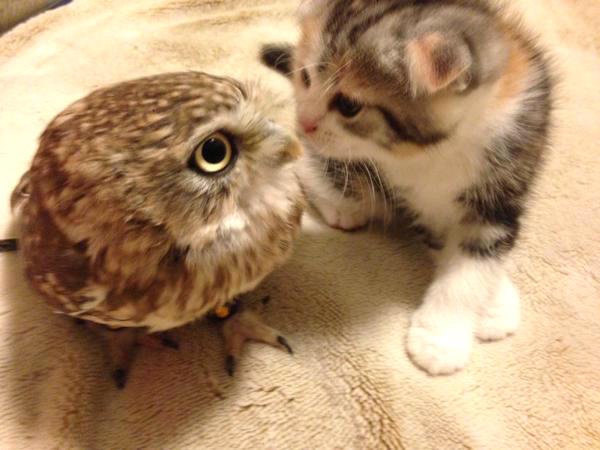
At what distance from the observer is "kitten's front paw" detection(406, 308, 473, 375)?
0.89 metres

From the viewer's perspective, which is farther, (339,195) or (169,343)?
(339,195)

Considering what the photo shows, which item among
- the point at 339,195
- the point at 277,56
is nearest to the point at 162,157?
the point at 339,195

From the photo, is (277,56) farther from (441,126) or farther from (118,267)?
(118,267)

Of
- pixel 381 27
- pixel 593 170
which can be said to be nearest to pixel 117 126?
pixel 381 27

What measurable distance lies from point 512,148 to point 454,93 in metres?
0.22

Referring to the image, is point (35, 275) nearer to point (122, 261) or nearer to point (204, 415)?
point (122, 261)

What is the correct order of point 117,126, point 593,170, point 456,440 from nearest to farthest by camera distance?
point 117,126, point 456,440, point 593,170

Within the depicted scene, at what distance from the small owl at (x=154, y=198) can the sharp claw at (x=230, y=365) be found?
18 cm

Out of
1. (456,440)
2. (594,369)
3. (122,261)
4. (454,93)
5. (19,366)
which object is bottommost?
(19,366)

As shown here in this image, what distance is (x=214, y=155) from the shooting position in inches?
22.9

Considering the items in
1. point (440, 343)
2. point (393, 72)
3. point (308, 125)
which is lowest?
point (440, 343)

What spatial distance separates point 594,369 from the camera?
0.95m

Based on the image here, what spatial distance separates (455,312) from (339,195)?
1.15ft

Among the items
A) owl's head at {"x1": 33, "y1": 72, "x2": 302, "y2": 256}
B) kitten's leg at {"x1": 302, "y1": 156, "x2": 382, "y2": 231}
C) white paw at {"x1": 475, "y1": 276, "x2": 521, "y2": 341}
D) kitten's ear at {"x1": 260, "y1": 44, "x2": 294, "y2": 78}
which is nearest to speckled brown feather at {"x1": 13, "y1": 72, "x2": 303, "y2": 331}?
owl's head at {"x1": 33, "y1": 72, "x2": 302, "y2": 256}
